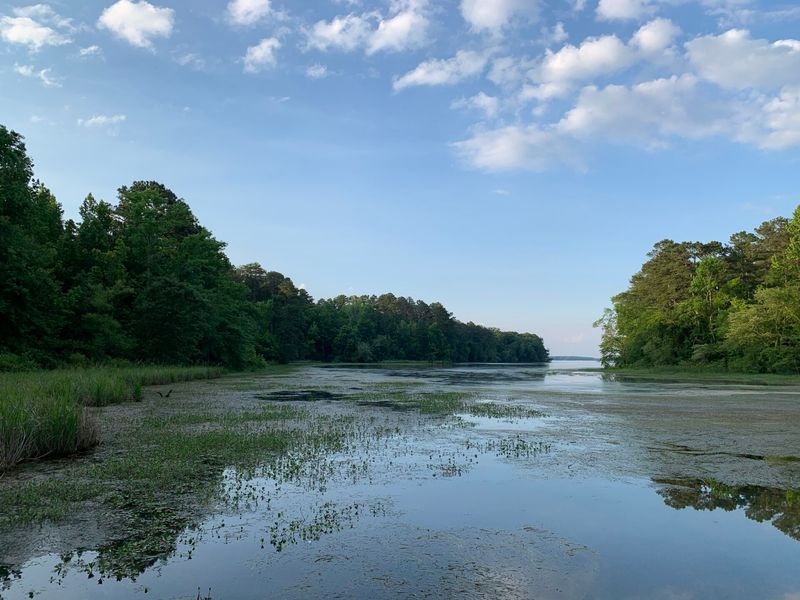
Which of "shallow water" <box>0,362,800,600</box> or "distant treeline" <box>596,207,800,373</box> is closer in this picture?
"shallow water" <box>0,362,800,600</box>

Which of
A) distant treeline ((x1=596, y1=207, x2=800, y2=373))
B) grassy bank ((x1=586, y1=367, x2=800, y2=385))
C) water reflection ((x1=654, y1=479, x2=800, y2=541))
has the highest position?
distant treeline ((x1=596, y1=207, x2=800, y2=373))

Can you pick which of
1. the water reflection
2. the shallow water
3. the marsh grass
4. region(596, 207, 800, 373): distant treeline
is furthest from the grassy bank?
the marsh grass

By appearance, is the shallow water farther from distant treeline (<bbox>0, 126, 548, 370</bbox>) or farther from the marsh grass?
distant treeline (<bbox>0, 126, 548, 370</bbox>)

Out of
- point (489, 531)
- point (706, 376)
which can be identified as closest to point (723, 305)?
point (706, 376)

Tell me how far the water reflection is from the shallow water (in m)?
0.03

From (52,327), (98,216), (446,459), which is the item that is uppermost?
(98,216)

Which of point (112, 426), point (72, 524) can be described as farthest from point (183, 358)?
point (72, 524)

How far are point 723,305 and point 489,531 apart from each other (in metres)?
64.3

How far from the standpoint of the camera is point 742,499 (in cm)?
814

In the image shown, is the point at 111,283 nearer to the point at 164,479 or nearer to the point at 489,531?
the point at 164,479

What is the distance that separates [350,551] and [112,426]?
1106cm

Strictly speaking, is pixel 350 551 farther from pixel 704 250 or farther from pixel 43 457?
pixel 704 250

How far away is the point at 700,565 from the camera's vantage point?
5723mm

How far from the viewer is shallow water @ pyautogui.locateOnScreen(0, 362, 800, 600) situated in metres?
5.11
